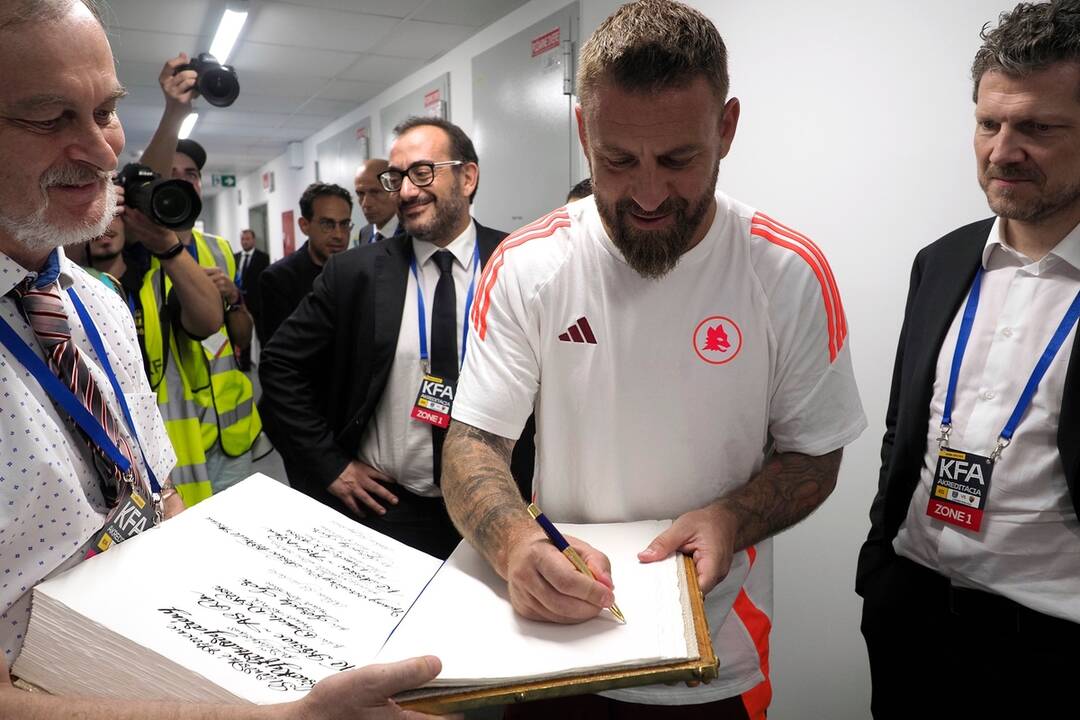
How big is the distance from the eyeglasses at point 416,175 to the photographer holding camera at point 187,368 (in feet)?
1.79

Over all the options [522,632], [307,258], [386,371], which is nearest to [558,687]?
[522,632]

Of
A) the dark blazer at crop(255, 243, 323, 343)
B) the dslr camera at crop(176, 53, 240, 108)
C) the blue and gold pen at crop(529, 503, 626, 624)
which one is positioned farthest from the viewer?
the dark blazer at crop(255, 243, 323, 343)

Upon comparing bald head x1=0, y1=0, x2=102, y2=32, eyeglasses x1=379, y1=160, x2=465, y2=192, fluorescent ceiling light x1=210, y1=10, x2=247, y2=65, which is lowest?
eyeglasses x1=379, y1=160, x2=465, y2=192

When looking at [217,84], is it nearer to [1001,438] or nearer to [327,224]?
[327,224]

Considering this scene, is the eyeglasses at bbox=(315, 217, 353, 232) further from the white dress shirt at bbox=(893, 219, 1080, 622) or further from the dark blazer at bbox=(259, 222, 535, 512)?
the white dress shirt at bbox=(893, 219, 1080, 622)

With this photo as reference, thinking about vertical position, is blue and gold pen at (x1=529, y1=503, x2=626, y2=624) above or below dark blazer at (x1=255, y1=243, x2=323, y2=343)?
below

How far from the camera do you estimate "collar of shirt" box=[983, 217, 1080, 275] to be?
1.30m

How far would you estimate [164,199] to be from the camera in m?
1.86

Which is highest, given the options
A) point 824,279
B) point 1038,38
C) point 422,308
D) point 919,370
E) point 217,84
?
point 217,84

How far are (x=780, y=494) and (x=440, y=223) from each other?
4.34 feet

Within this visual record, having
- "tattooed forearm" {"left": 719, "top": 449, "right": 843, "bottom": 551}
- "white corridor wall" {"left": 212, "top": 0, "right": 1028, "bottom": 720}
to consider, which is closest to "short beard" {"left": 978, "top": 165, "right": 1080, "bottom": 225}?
"white corridor wall" {"left": 212, "top": 0, "right": 1028, "bottom": 720}

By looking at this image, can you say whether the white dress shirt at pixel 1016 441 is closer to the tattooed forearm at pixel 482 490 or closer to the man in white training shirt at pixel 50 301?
the tattooed forearm at pixel 482 490

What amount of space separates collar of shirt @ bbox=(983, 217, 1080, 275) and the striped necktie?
161 centimetres

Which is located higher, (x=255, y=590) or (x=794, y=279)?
(x=794, y=279)
